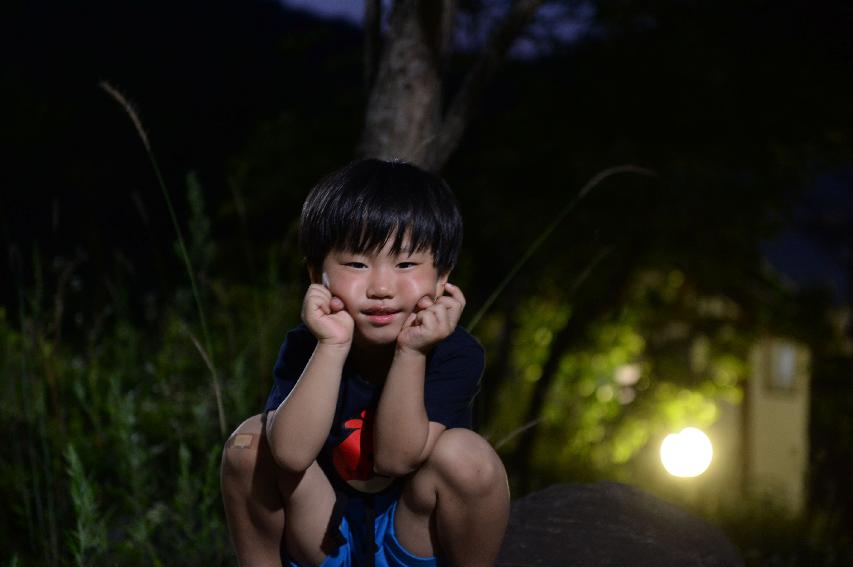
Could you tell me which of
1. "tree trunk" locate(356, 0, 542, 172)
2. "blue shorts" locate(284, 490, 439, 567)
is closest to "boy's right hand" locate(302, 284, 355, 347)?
"blue shorts" locate(284, 490, 439, 567)

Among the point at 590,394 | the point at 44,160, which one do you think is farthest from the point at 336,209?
the point at 590,394

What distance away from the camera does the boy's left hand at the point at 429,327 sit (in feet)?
5.72

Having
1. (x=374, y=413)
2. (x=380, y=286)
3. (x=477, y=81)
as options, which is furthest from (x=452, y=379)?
(x=477, y=81)

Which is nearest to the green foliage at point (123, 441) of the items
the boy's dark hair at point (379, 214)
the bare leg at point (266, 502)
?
the bare leg at point (266, 502)

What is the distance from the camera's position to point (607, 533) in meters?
2.57

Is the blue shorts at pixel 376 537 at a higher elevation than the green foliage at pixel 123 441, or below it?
higher

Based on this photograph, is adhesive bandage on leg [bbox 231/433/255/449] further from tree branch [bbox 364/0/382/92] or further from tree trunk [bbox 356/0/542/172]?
tree branch [bbox 364/0/382/92]

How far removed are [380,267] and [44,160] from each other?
6878 millimetres

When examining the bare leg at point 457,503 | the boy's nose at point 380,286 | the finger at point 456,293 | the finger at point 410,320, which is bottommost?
the bare leg at point 457,503

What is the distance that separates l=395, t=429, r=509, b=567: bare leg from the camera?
1.79m

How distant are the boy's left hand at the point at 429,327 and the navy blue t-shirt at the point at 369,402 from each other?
0.62ft

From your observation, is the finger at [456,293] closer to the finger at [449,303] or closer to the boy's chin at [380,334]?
the finger at [449,303]

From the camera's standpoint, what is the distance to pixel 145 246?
7062 mm

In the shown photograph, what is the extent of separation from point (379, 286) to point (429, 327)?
136 millimetres
